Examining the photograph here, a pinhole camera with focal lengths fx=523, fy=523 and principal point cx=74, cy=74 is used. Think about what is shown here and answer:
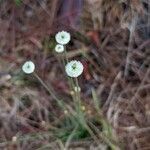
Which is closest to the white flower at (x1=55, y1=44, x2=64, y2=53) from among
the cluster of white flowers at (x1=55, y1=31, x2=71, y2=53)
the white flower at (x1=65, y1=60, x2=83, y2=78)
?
the cluster of white flowers at (x1=55, y1=31, x2=71, y2=53)

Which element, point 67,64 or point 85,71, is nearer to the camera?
point 67,64

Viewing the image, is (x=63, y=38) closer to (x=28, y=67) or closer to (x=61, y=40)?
(x=61, y=40)

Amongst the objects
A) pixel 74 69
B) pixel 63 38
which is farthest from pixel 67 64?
pixel 63 38

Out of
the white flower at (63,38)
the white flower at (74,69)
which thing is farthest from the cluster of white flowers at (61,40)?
the white flower at (74,69)

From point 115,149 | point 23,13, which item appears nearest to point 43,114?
point 115,149

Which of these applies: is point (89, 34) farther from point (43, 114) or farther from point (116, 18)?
point (43, 114)
